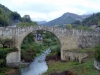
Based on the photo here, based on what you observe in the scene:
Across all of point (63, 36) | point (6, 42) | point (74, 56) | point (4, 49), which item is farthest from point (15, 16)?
point (74, 56)

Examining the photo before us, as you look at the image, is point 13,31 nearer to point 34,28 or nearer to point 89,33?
point 34,28

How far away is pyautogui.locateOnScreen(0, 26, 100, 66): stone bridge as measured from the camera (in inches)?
1217

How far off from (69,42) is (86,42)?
2.83 metres

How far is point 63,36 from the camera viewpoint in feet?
105

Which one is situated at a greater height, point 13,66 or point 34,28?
point 34,28

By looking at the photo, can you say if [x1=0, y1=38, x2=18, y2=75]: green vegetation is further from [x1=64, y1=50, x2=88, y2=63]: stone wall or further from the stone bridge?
[x1=64, y1=50, x2=88, y2=63]: stone wall

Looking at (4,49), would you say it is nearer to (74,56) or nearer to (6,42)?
(6,42)

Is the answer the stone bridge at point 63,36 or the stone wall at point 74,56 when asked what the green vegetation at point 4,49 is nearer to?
the stone bridge at point 63,36

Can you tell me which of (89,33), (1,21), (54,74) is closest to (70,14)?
(1,21)

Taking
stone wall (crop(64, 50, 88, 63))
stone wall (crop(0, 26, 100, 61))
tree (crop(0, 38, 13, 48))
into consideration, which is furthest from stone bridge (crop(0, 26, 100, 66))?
stone wall (crop(64, 50, 88, 63))

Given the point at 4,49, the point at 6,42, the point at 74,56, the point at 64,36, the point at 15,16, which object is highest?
the point at 15,16

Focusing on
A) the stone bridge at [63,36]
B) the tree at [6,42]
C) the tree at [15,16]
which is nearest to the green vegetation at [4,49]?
the tree at [6,42]

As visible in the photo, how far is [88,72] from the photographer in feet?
66.5

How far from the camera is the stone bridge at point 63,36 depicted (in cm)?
3092
